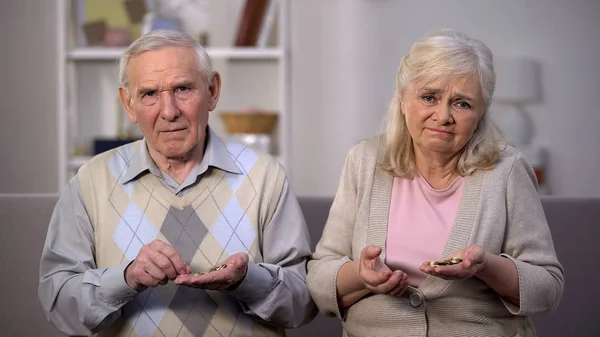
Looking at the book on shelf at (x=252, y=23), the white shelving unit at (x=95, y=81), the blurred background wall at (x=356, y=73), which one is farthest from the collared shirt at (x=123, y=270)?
the blurred background wall at (x=356, y=73)

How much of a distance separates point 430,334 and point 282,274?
1.09 feet

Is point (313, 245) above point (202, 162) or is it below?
below

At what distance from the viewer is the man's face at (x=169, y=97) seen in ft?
6.01

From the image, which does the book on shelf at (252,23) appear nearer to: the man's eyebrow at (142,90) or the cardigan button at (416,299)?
the man's eyebrow at (142,90)

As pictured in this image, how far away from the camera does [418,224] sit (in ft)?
5.93

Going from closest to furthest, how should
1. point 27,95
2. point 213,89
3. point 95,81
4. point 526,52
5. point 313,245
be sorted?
point 213,89 < point 313,245 < point 95,81 < point 526,52 < point 27,95

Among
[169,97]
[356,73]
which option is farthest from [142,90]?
[356,73]

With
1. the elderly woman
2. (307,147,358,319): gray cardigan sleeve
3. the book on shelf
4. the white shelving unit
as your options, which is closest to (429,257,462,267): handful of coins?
the elderly woman

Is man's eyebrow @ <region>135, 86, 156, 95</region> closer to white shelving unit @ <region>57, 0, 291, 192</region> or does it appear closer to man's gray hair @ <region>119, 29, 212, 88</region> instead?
man's gray hair @ <region>119, 29, 212, 88</region>

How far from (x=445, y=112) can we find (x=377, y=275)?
14.7 inches

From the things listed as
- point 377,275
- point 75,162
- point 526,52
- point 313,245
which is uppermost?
point 526,52

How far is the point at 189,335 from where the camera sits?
5.92ft

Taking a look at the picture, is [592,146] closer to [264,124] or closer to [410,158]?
[264,124]

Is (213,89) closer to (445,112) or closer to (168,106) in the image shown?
(168,106)
